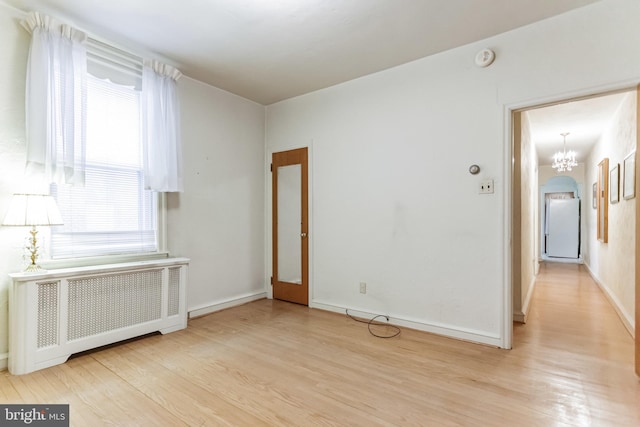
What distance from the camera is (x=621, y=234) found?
154 inches

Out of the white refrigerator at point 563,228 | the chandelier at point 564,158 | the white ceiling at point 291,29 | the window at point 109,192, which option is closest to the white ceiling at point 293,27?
the white ceiling at point 291,29

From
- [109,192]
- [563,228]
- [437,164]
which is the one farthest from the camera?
[563,228]

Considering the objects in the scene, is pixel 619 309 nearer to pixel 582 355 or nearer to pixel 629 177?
pixel 629 177

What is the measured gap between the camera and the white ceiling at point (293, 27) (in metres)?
2.43

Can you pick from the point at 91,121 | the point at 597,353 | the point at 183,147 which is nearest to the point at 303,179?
the point at 183,147

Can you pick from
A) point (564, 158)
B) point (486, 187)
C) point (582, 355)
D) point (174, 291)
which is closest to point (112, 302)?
point (174, 291)

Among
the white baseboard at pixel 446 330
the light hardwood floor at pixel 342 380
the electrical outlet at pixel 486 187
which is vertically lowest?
the light hardwood floor at pixel 342 380

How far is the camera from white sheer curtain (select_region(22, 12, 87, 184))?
96.8 inches

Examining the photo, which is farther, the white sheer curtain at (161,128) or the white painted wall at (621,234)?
the white painted wall at (621,234)

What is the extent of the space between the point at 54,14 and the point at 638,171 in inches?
185

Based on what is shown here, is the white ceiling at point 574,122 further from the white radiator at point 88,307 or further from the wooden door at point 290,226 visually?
the white radiator at point 88,307

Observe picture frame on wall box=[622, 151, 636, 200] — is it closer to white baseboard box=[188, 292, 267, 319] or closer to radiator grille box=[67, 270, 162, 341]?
white baseboard box=[188, 292, 267, 319]

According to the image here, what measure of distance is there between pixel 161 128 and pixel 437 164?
284cm

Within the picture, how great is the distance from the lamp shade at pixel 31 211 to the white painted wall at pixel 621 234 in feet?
17.3
